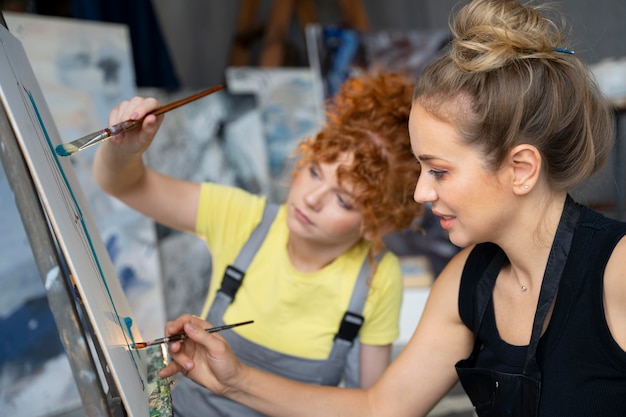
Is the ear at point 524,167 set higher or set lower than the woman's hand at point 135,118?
higher

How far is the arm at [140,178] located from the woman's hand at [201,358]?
1.28 ft

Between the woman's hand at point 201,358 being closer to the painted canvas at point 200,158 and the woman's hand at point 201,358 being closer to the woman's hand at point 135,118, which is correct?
the woman's hand at point 135,118

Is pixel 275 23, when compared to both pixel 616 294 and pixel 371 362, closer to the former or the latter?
pixel 371 362

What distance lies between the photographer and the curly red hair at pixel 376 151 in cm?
172

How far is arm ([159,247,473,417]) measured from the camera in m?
1.46

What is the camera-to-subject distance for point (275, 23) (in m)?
3.99

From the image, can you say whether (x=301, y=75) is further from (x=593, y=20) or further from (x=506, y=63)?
(x=506, y=63)

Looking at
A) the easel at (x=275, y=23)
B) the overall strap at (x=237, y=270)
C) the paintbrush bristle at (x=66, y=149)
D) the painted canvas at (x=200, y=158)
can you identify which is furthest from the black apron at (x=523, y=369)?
the easel at (x=275, y=23)

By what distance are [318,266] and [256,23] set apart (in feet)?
9.70

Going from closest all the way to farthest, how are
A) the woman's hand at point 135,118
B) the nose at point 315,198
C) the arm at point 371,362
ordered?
the woman's hand at point 135,118 → the nose at point 315,198 → the arm at point 371,362

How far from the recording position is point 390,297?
1838mm

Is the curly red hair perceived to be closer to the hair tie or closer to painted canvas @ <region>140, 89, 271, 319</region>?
the hair tie

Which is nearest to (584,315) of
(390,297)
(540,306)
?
(540,306)

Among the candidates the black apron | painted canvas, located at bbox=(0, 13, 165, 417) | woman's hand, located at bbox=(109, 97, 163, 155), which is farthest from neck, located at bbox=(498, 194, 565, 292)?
painted canvas, located at bbox=(0, 13, 165, 417)
